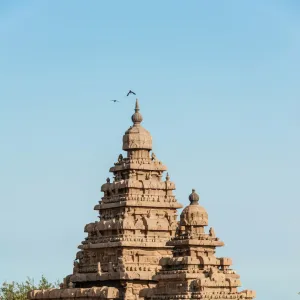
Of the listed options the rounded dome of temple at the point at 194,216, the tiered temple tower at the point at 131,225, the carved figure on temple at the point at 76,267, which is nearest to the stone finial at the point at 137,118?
the tiered temple tower at the point at 131,225

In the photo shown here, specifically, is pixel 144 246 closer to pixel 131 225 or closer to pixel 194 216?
pixel 131 225

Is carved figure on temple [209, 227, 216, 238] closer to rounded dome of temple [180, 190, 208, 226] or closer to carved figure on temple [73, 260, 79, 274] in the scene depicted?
rounded dome of temple [180, 190, 208, 226]

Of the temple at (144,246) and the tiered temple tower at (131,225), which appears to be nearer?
the temple at (144,246)

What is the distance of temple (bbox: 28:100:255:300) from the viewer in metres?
129

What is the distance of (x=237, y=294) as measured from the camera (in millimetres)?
129125

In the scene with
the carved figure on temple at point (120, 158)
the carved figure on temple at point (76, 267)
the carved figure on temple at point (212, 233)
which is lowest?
the carved figure on temple at point (212, 233)

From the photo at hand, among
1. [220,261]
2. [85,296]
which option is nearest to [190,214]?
[220,261]

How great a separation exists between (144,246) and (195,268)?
35.3 ft

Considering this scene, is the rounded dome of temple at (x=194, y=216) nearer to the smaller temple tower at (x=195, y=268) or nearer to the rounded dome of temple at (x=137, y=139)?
the smaller temple tower at (x=195, y=268)

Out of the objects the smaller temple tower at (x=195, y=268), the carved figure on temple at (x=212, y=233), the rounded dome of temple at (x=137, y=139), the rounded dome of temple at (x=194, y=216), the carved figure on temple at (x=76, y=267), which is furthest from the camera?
the carved figure on temple at (x=76, y=267)

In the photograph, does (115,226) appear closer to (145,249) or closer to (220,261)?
(145,249)

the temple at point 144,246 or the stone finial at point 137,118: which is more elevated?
the stone finial at point 137,118

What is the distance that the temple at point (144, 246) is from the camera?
12900 centimetres

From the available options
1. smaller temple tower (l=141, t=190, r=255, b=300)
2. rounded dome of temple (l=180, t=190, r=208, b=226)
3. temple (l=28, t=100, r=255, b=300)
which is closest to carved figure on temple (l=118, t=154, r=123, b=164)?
temple (l=28, t=100, r=255, b=300)
